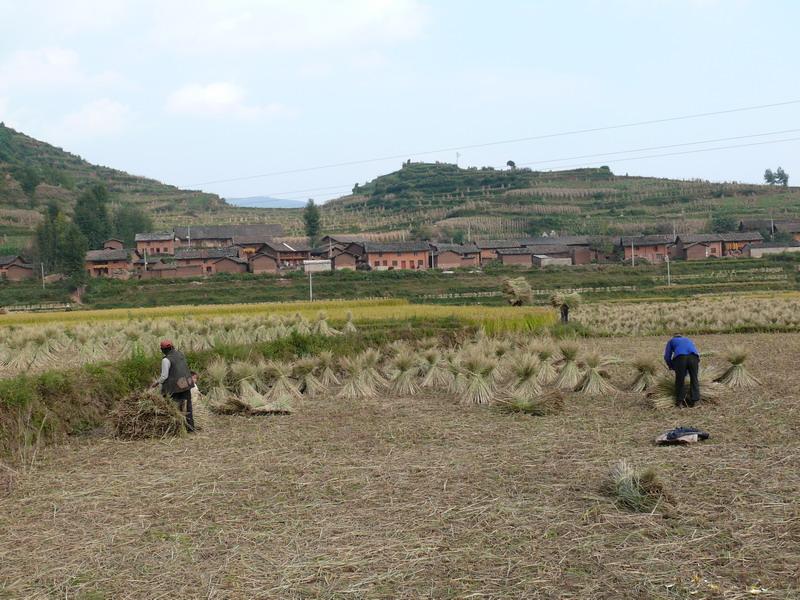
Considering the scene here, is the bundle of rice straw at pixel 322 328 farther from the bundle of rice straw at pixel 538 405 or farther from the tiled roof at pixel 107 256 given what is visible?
the tiled roof at pixel 107 256

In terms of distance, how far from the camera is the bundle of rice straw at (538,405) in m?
11.8

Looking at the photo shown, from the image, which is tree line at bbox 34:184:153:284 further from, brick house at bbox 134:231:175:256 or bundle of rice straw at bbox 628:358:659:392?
bundle of rice straw at bbox 628:358:659:392

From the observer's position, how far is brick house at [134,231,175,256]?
78.3 meters

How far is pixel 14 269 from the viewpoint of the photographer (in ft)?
221

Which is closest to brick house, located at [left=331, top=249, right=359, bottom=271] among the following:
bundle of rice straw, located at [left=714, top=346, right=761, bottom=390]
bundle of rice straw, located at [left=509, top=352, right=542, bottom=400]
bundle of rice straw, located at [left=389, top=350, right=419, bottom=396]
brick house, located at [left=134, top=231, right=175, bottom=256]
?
brick house, located at [left=134, top=231, right=175, bottom=256]

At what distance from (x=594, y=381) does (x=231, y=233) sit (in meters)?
74.3

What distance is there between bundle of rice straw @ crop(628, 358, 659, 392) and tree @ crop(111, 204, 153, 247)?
83735 millimetres

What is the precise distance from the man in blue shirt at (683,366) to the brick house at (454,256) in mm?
57146

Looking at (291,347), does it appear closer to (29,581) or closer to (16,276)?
(29,581)

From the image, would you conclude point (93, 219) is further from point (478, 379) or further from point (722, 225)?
point (478, 379)

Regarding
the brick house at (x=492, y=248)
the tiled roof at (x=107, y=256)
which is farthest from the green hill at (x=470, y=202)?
the tiled roof at (x=107, y=256)

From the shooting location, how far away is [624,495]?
693cm

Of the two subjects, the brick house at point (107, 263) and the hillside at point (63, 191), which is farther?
the hillside at point (63, 191)

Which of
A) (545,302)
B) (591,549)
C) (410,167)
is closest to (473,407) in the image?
(591,549)
